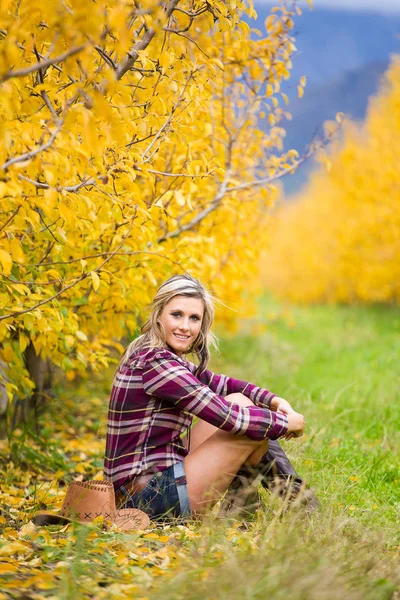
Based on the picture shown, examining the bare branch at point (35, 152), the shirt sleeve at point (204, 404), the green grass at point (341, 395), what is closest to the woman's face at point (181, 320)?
the shirt sleeve at point (204, 404)

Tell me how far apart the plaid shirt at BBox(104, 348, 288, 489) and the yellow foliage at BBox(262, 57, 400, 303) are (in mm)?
2027

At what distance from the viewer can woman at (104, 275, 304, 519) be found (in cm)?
316

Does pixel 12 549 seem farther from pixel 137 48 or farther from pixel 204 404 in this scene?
pixel 137 48

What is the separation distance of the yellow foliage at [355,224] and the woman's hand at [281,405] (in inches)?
69.5

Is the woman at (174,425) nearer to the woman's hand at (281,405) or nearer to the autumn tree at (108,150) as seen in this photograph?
the woman's hand at (281,405)

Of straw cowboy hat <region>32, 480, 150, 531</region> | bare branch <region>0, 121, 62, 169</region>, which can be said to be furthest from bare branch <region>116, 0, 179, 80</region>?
straw cowboy hat <region>32, 480, 150, 531</region>

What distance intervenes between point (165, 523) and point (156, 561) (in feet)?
1.82

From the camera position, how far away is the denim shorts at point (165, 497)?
3203 millimetres

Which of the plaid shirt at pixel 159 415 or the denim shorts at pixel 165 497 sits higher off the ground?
the plaid shirt at pixel 159 415

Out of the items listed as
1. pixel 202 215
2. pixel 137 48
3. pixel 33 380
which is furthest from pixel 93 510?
pixel 202 215

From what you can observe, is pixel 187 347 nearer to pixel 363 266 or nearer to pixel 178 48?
pixel 178 48

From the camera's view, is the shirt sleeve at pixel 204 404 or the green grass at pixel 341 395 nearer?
the shirt sleeve at pixel 204 404

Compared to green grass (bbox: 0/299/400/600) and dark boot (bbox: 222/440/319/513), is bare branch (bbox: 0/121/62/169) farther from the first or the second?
dark boot (bbox: 222/440/319/513)

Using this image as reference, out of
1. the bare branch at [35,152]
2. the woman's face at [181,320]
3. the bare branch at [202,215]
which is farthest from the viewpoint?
the bare branch at [202,215]
